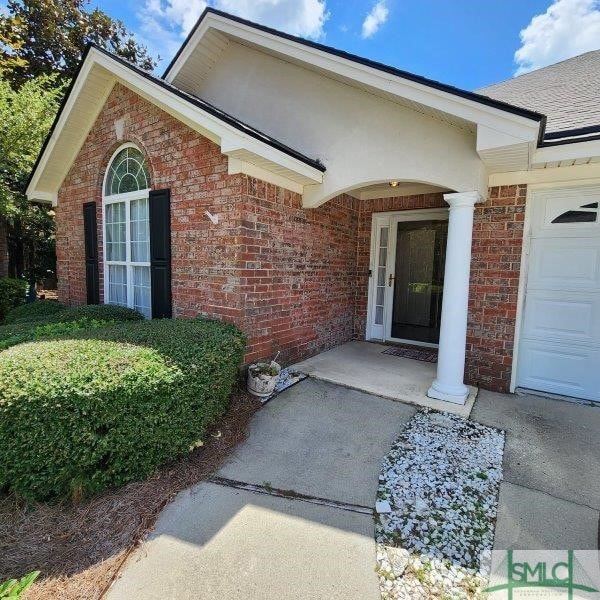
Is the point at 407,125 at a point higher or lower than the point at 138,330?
higher

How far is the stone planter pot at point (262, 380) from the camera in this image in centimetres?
388

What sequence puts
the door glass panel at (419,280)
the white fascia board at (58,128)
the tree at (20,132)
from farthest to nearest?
the tree at (20,132)
the door glass panel at (419,280)
the white fascia board at (58,128)

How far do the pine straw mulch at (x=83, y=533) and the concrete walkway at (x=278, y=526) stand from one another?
0.37 feet

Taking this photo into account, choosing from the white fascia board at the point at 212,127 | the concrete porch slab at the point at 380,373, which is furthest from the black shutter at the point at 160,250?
the concrete porch slab at the point at 380,373

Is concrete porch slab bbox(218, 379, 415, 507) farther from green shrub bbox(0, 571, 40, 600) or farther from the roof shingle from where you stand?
the roof shingle

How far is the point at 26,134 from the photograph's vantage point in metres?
7.84

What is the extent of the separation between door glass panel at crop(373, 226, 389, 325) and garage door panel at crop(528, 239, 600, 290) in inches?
98.7

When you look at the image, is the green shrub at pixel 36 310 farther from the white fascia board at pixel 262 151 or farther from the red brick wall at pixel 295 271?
the white fascia board at pixel 262 151

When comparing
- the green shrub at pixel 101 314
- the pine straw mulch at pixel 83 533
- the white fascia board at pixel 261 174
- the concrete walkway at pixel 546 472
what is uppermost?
the white fascia board at pixel 261 174

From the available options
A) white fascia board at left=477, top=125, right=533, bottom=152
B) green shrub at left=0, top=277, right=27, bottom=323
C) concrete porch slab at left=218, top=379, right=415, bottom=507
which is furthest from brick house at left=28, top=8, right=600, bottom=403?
green shrub at left=0, top=277, right=27, bottom=323

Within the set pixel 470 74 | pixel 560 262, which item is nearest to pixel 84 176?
pixel 560 262

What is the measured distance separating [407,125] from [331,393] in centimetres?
334

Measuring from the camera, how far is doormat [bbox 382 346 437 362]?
5529 mm

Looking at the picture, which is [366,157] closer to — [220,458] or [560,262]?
[560,262]
